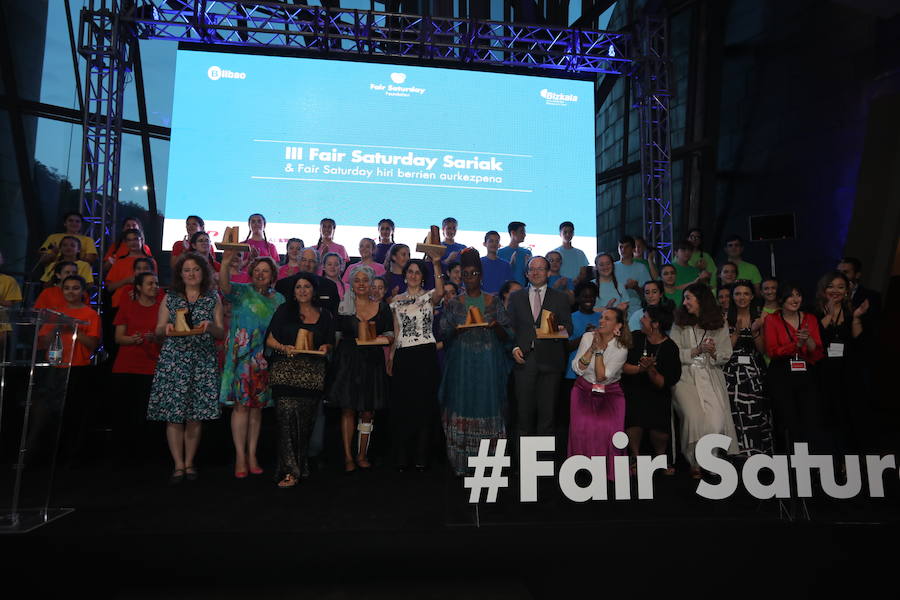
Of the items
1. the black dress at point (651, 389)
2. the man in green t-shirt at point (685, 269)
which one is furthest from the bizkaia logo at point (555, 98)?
the black dress at point (651, 389)

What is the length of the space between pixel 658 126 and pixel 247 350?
6260 mm

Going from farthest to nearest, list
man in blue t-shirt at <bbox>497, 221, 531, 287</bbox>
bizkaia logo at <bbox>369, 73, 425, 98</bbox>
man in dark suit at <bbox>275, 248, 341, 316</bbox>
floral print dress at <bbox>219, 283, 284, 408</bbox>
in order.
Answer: bizkaia logo at <bbox>369, 73, 425, 98</bbox>, man in blue t-shirt at <bbox>497, 221, 531, 287</bbox>, man in dark suit at <bbox>275, 248, 341, 316</bbox>, floral print dress at <bbox>219, 283, 284, 408</bbox>

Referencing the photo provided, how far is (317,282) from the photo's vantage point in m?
4.51

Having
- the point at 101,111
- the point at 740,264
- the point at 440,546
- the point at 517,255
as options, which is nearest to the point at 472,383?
the point at 440,546

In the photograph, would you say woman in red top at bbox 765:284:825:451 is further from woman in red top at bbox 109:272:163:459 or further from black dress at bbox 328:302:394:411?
woman in red top at bbox 109:272:163:459

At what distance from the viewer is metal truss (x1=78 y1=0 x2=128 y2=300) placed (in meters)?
7.45

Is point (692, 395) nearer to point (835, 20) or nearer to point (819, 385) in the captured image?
point (819, 385)

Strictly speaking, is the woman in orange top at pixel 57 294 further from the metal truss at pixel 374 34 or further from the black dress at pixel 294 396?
the metal truss at pixel 374 34

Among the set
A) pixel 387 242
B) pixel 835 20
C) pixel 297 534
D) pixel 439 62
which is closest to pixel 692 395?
pixel 297 534

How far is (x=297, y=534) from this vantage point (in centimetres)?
306

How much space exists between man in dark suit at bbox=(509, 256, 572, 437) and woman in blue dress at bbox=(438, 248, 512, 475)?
124mm

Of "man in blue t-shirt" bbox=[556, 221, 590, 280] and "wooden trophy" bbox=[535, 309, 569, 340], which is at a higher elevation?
"man in blue t-shirt" bbox=[556, 221, 590, 280]

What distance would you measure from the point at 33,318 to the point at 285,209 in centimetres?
431

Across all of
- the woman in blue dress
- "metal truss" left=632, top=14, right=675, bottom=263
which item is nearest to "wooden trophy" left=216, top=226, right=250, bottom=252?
the woman in blue dress
